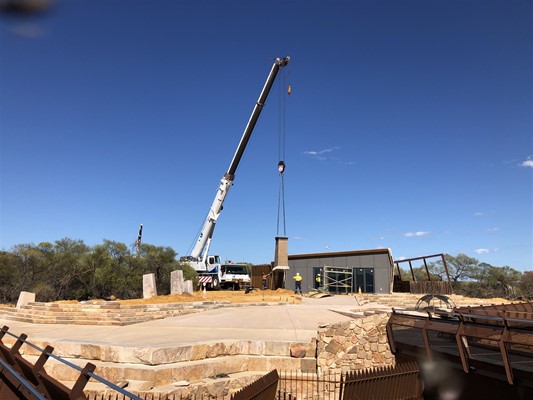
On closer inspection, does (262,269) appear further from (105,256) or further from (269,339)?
(269,339)

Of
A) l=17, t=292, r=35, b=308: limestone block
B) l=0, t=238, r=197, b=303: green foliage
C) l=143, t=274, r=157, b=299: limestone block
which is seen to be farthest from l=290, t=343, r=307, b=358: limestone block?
l=0, t=238, r=197, b=303: green foliage

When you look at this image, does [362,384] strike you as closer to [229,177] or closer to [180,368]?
[180,368]

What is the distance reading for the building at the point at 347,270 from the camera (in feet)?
103

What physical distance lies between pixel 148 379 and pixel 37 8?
7.03 meters

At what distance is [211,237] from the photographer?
34.1 metres

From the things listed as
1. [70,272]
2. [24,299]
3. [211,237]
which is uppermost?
[211,237]

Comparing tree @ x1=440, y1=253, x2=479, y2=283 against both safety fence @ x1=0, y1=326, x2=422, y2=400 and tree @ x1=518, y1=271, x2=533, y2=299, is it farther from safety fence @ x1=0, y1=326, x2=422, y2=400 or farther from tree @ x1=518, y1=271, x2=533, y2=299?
safety fence @ x1=0, y1=326, x2=422, y2=400

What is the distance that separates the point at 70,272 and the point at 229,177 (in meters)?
A: 14.2

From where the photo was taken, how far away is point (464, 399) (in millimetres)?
7020

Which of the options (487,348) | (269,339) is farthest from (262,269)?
(487,348)

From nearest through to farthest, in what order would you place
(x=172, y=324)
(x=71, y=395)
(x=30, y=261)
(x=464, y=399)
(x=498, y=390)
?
(x=71, y=395) → (x=498, y=390) → (x=464, y=399) → (x=172, y=324) → (x=30, y=261)

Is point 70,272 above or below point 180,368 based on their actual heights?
above

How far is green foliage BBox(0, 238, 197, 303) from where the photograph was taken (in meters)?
23.3

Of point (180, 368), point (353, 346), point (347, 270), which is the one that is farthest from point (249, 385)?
point (347, 270)
